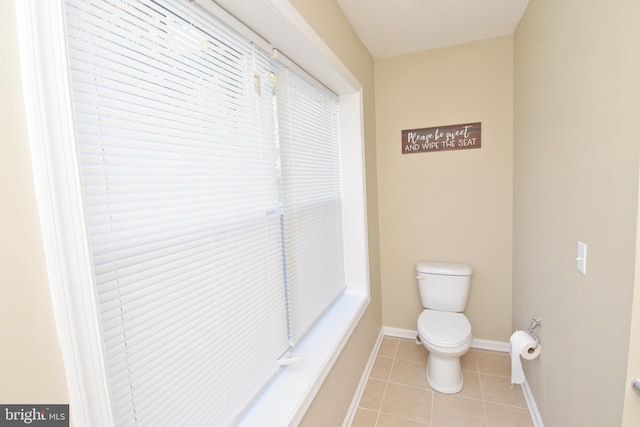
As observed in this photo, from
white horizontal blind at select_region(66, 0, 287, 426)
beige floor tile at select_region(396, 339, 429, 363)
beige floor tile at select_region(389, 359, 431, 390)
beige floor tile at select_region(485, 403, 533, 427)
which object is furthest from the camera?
beige floor tile at select_region(396, 339, 429, 363)

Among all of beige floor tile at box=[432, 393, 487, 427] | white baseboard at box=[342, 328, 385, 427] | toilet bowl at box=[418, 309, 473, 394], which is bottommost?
beige floor tile at box=[432, 393, 487, 427]

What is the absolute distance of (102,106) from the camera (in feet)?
2.12

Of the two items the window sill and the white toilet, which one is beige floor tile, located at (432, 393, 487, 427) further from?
the window sill

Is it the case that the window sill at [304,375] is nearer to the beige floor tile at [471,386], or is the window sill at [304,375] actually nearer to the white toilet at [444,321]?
the white toilet at [444,321]

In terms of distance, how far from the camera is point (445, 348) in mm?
1877

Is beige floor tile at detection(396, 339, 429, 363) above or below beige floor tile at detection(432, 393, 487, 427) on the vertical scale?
above

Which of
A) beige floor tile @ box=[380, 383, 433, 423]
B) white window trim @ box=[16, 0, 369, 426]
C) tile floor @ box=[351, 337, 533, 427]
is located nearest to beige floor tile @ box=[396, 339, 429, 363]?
tile floor @ box=[351, 337, 533, 427]

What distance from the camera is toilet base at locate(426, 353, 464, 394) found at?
1980mm

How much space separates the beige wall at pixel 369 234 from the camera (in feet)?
4.56

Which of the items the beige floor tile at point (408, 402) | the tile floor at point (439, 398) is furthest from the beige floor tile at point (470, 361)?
the beige floor tile at point (408, 402)

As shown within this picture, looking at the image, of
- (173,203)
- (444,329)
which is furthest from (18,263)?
(444,329)

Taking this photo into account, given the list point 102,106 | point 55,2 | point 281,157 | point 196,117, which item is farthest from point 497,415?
point 55,2

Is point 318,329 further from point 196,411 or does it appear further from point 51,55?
point 51,55

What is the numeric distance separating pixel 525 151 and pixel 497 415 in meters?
1.67
